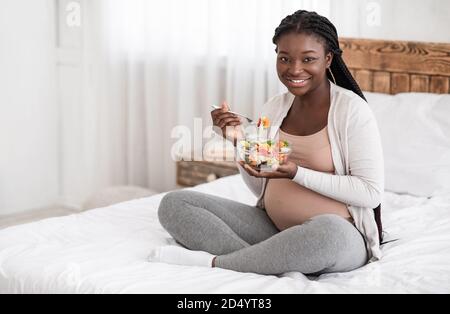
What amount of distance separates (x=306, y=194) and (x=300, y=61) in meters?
0.38

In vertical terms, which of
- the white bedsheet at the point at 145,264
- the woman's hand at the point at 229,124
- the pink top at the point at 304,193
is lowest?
the white bedsheet at the point at 145,264

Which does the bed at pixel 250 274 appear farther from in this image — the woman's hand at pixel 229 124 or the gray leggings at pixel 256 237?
the woman's hand at pixel 229 124

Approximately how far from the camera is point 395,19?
3119 mm

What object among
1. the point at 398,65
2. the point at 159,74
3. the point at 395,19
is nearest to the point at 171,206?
the point at 398,65

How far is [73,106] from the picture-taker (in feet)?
14.3

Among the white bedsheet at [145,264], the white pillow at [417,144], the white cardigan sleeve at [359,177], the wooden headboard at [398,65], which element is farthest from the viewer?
the wooden headboard at [398,65]

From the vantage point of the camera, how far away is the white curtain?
355 centimetres

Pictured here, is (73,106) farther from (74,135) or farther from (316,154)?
(316,154)

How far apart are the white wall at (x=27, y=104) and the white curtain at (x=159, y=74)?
0.23m

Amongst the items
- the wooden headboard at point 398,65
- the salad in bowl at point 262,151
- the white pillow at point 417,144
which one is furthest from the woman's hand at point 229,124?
the wooden headboard at point 398,65

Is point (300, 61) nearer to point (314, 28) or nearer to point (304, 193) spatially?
point (314, 28)

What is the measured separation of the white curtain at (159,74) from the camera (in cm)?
355

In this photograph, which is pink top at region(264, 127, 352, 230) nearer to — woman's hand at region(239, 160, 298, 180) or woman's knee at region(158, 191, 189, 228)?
woman's hand at region(239, 160, 298, 180)
